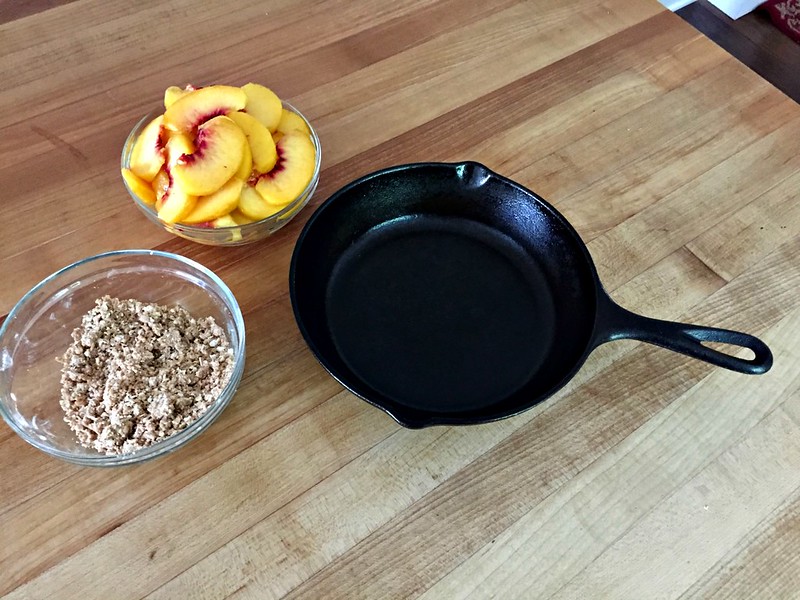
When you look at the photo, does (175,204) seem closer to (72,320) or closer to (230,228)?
(230,228)

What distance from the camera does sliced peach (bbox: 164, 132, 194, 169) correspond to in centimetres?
66

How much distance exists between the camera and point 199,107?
2.25ft

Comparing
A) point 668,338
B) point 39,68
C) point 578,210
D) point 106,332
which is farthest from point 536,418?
point 39,68

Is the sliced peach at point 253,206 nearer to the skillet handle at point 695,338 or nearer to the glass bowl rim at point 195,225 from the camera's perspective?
the glass bowl rim at point 195,225

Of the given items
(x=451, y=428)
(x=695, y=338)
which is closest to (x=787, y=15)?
(x=695, y=338)

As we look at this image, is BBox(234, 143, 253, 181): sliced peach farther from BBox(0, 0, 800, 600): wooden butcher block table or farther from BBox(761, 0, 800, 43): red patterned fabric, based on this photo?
BBox(761, 0, 800, 43): red patterned fabric

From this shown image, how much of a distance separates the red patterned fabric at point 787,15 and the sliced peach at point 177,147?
1.83 m

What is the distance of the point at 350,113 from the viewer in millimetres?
880

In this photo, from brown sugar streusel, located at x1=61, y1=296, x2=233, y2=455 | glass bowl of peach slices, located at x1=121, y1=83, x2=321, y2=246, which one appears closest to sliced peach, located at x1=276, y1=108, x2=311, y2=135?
glass bowl of peach slices, located at x1=121, y1=83, x2=321, y2=246

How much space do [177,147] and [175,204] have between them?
57mm

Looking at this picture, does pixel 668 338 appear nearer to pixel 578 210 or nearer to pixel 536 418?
pixel 536 418

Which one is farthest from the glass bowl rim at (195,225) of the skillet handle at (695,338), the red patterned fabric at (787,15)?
the red patterned fabric at (787,15)

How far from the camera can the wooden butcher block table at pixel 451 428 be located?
1.95 feet

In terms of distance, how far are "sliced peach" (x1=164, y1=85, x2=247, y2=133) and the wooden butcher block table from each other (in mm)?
142
